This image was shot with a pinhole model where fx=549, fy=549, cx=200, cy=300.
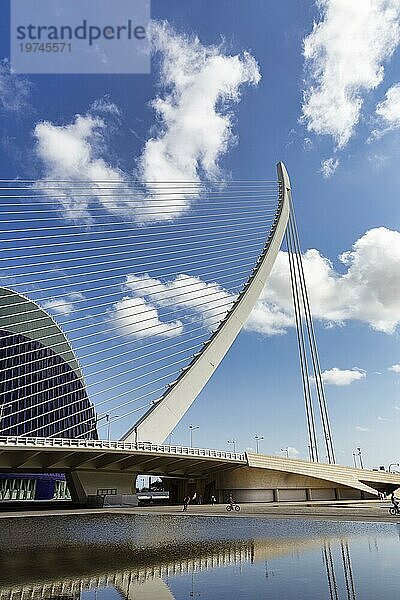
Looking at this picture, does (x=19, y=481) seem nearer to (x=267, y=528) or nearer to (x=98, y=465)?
(x=98, y=465)

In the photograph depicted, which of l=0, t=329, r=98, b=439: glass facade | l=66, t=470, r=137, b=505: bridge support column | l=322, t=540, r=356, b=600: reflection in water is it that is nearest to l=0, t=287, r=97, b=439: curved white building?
l=0, t=329, r=98, b=439: glass facade

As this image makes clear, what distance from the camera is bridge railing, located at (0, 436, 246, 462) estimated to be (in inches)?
1084

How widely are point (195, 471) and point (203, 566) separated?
33.2 meters

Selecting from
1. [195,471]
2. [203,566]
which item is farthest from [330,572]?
[195,471]

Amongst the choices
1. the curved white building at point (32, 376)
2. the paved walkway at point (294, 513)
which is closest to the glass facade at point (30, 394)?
the curved white building at point (32, 376)

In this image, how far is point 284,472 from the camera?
3975cm

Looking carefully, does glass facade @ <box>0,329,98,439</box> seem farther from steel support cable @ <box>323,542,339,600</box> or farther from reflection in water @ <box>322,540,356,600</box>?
steel support cable @ <box>323,542,339,600</box>

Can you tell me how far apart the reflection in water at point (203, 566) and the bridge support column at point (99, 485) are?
22.1 meters

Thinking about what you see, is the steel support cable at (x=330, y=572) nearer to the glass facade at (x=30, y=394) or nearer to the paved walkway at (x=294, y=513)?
the paved walkway at (x=294, y=513)

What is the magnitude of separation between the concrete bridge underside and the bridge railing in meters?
0.06

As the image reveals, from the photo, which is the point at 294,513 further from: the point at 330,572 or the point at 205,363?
the point at 205,363

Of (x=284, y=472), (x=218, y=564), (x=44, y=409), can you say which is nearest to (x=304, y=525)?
(x=218, y=564)

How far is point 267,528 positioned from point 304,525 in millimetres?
1128

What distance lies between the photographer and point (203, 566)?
8164 millimetres
